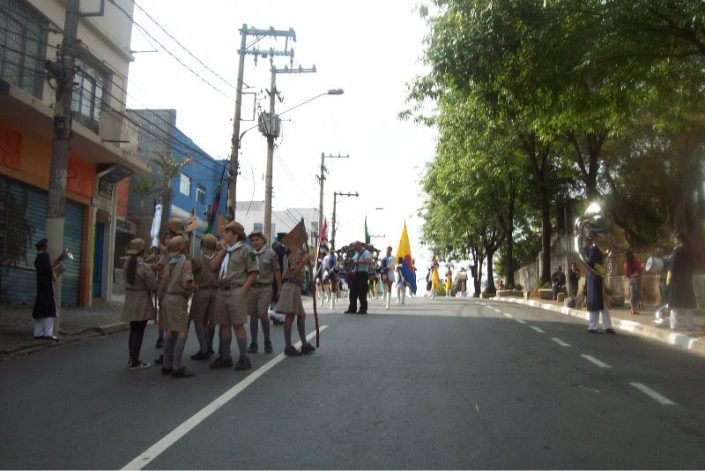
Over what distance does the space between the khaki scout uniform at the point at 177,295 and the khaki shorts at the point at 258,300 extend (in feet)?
5.03

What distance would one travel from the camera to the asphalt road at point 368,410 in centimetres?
503

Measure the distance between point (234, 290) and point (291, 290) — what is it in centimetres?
141

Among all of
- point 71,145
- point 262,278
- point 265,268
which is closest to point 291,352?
point 262,278

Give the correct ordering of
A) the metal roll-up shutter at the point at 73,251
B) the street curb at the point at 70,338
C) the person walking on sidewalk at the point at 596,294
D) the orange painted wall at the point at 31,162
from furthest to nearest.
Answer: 1. the metal roll-up shutter at the point at 73,251
2. the orange painted wall at the point at 31,162
3. the person walking on sidewalk at the point at 596,294
4. the street curb at the point at 70,338

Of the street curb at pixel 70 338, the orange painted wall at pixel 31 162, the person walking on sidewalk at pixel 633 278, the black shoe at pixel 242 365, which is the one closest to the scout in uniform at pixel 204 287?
the black shoe at pixel 242 365

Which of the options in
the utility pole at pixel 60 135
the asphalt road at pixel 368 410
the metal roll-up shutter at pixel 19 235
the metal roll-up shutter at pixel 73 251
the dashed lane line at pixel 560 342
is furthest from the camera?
the metal roll-up shutter at pixel 73 251

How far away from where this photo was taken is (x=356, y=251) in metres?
17.8

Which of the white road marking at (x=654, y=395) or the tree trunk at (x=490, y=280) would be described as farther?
the tree trunk at (x=490, y=280)

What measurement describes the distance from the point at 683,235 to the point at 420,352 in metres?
6.85

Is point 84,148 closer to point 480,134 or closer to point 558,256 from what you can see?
point 480,134

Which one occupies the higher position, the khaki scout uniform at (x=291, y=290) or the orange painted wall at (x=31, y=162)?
the orange painted wall at (x=31, y=162)

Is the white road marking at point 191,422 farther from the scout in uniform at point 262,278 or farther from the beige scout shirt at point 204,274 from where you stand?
the beige scout shirt at point 204,274

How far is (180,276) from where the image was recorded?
841 cm

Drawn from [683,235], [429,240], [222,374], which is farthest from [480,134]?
[429,240]
